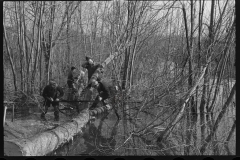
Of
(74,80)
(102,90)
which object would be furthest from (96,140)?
(74,80)

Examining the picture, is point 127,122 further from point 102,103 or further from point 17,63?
point 17,63

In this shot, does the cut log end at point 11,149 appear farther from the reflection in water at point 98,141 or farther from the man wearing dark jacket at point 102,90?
the man wearing dark jacket at point 102,90

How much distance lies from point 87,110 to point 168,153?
268cm

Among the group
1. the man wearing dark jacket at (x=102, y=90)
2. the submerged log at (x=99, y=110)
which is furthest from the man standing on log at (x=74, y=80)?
the submerged log at (x=99, y=110)

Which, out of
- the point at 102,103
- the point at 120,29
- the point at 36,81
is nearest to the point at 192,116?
the point at 102,103

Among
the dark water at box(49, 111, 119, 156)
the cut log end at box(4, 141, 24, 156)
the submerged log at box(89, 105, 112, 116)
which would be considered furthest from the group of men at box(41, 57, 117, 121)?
the cut log end at box(4, 141, 24, 156)

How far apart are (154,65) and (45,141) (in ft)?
18.7

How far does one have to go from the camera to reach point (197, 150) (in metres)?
5.14

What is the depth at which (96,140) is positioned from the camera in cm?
648

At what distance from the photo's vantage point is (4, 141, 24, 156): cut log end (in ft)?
12.9

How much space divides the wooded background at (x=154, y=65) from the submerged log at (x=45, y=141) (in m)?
1.22

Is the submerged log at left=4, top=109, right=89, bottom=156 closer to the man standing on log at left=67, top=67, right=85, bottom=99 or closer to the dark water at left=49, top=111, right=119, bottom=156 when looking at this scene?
the dark water at left=49, top=111, right=119, bottom=156

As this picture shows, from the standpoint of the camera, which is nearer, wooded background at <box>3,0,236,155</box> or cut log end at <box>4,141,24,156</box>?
cut log end at <box>4,141,24,156</box>

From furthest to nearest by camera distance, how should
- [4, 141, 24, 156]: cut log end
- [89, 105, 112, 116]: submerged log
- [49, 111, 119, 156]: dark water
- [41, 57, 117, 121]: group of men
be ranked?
[89, 105, 112, 116]: submerged log < [41, 57, 117, 121]: group of men < [49, 111, 119, 156]: dark water < [4, 141, 24, 156]: cut log end
